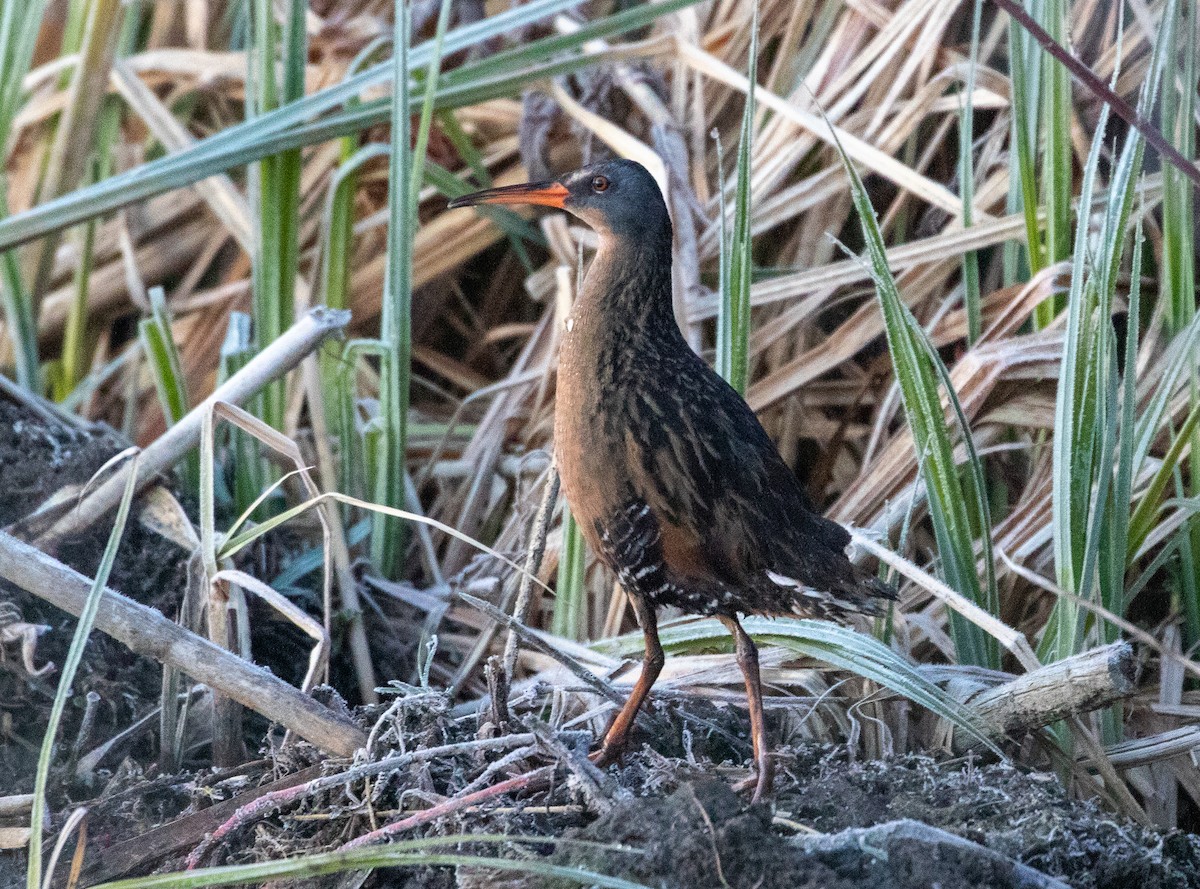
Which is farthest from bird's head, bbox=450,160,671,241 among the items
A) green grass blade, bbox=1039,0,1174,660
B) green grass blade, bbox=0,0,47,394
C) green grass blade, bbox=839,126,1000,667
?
green grass blade, bbox=0,0,47,394

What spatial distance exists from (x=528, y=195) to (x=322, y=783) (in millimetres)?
1074

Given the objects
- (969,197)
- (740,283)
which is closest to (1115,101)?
(740,283)

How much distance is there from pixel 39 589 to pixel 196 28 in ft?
9.11

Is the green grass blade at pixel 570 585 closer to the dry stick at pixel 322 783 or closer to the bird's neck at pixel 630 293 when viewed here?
the bird's neck at pixel 630 293

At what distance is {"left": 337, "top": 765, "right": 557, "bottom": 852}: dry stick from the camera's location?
1734 millimetres

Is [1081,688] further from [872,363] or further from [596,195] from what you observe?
[872,363]

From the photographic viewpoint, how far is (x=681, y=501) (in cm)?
205

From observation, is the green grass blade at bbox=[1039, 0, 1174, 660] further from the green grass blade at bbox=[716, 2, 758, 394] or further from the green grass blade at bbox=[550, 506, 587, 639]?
the green grass blade at bbox=[550, 506, 587, 639]

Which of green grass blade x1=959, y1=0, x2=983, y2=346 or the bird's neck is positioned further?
green grass blade x1=959, y1=0, x2=983, y2=346

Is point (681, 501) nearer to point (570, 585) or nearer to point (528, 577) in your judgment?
point (528, 577)

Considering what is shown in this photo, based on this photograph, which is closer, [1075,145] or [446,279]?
[1075,145]

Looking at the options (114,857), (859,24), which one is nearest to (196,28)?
(859,24)

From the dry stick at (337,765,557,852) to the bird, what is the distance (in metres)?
0.24

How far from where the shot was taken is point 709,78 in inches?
139
